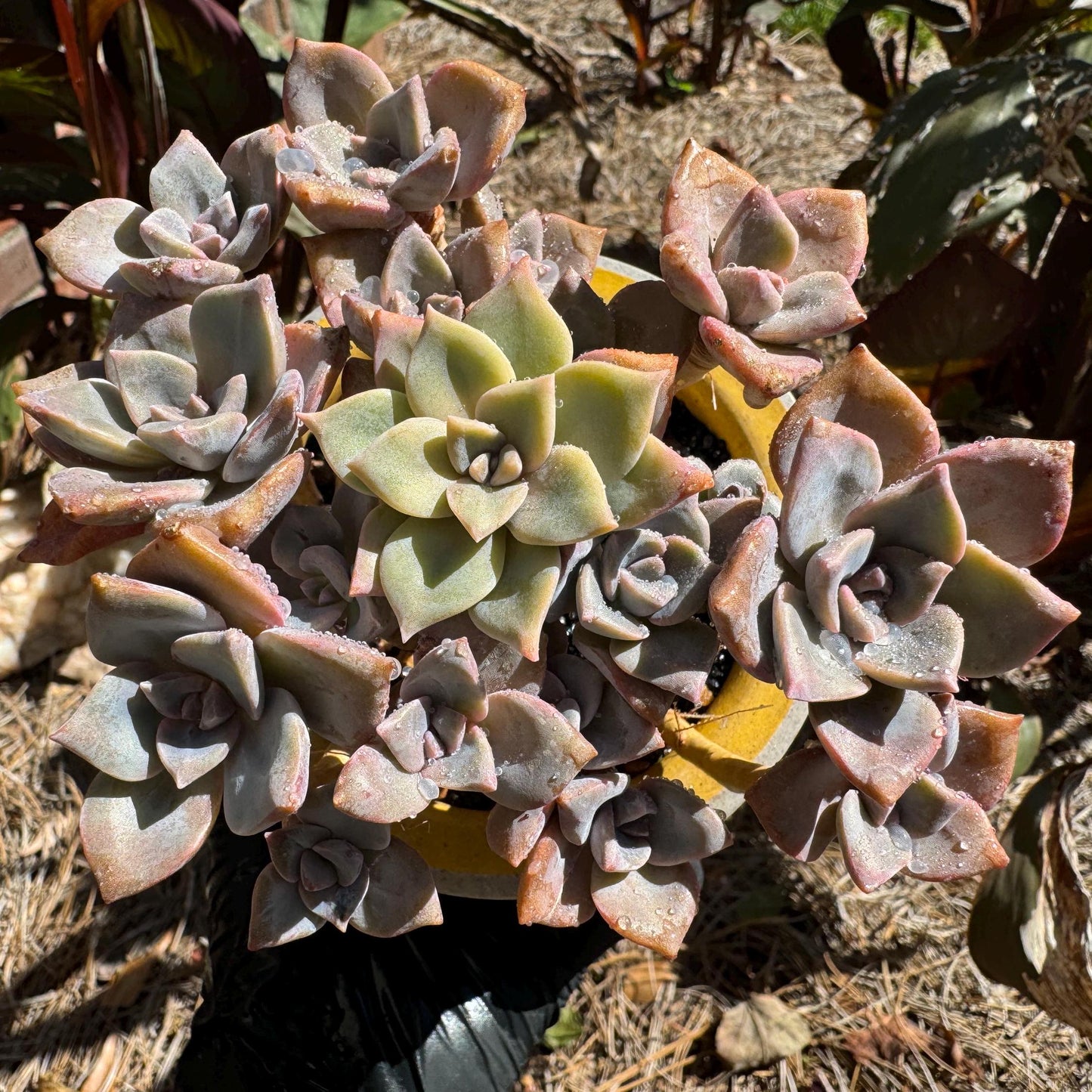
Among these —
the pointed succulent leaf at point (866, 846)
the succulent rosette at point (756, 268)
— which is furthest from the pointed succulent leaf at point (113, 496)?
the pointed succulent leaf at point (866, 846)

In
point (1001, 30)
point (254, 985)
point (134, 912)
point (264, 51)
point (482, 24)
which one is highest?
point (1001, 30)

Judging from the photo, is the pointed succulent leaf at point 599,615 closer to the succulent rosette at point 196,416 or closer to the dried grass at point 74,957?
the succulent rosette at point 196,416

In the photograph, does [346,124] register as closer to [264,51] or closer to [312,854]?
[312,854]

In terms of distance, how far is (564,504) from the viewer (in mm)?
514

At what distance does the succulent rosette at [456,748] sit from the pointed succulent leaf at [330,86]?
390 millimetres

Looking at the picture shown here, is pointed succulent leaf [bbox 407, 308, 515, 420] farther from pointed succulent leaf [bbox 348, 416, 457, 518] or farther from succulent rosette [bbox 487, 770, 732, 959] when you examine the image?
succulent rosette [bbox 487, 770, 732, 959]

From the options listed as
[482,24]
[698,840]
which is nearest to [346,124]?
[698,840]

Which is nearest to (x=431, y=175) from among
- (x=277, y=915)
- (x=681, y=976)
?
(x=277, y=915)

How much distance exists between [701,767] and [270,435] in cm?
46

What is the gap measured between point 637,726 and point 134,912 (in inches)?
34.0

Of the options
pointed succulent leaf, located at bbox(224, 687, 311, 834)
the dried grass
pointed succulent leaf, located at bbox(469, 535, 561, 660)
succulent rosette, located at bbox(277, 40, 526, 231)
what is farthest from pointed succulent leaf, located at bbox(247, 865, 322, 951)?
the dried grass

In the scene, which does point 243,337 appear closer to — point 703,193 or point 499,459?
point 499,459

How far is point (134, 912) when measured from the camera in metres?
1.17

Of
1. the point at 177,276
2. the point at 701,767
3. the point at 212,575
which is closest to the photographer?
the point at 212,575
